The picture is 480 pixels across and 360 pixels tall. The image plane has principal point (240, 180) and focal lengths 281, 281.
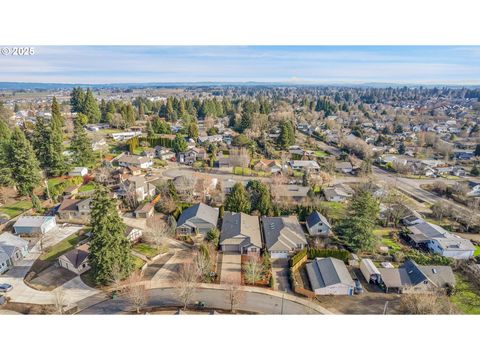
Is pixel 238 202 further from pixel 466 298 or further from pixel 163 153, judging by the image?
pixel 163 153

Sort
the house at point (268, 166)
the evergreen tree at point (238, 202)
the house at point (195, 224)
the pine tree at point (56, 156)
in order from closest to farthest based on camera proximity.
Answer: the house at point (195, 224) < the evergreen tree at point (238, 202) < the pine tree at point (56, 156) < the house at point (268, 166)

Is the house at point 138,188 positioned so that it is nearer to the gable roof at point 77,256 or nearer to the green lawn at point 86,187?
the green lawn at point 86,187

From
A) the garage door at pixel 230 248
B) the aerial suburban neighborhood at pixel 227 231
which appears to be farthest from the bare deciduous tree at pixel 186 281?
the garage door at pixel 230 248

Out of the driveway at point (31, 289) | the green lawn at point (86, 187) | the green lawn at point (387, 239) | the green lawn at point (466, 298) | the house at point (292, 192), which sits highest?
the house at point (292, 192)

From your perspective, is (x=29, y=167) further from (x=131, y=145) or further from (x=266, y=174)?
(x=266, y=174)

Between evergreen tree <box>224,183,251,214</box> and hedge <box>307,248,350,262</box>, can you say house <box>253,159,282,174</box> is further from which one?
hedge <box>307,248,350,262</box>

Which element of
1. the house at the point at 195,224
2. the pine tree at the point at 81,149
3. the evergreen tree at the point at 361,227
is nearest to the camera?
the evergreen tree at the point at 361,227

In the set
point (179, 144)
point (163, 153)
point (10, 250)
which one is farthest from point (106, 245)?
point (163, 153)
